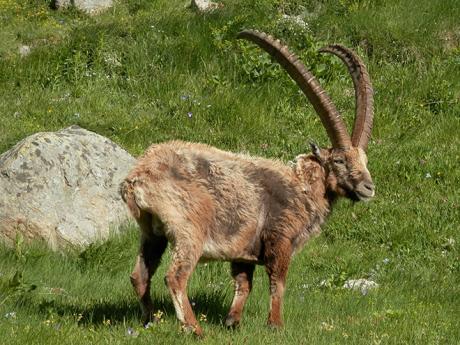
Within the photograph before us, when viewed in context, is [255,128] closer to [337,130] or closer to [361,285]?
[361,285]

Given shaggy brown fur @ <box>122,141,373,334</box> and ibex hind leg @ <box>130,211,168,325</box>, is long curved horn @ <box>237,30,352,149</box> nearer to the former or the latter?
shaggy brown fur @ <box>122,141,373,334</box>

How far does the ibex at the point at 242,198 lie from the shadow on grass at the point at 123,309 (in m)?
0.32

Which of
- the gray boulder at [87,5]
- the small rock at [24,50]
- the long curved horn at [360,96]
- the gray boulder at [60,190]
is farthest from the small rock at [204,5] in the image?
the long curved horn at [360,96]

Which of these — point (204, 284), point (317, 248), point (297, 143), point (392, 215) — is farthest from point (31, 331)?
point (297, 143)

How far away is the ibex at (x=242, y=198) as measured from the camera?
24.0 ft

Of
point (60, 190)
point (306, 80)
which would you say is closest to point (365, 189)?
point (306, 80)

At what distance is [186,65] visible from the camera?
15.3 metres

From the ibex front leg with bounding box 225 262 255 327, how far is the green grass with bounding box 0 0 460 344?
143 mm

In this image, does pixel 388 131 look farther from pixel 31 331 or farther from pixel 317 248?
pixel 31 331

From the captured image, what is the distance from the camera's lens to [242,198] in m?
7.82

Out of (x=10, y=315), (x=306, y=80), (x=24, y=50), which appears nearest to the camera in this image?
(x=10, y=315)

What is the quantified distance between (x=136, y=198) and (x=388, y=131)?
709 centimetres

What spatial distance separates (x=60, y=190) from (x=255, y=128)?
4.10m

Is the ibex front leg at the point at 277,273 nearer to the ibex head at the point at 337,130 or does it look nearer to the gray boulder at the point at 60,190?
the ibex head at the point at 337,130
